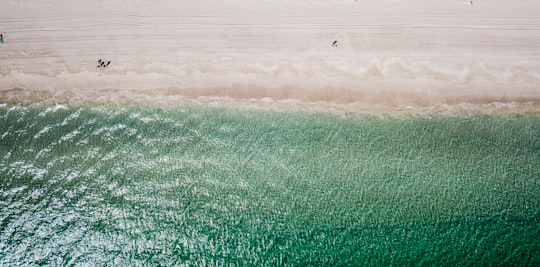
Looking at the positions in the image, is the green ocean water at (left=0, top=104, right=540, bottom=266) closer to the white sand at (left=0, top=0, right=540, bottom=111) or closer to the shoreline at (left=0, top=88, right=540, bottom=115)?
the shoreline at (left=0, top=88, right=540, bottom=115)

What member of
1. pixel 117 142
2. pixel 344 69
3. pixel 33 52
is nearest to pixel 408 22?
pixel 344 69

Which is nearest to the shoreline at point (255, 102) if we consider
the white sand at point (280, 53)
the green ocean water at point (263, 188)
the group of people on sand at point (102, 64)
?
the white sand at point (280, 53)

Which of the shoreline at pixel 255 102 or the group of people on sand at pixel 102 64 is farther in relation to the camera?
the group of people on sand at pixel 102 64

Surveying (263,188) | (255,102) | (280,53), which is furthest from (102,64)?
(263,188)

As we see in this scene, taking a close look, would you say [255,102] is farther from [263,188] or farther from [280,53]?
[263,188]

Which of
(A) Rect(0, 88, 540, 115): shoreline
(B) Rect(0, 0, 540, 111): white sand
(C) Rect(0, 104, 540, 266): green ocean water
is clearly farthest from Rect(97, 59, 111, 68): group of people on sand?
(C) Rect(0, 104, 540, 266): green ocean water

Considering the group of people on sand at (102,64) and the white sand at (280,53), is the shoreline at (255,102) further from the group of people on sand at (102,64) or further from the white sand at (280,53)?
the group of people on sand at (102,64)
